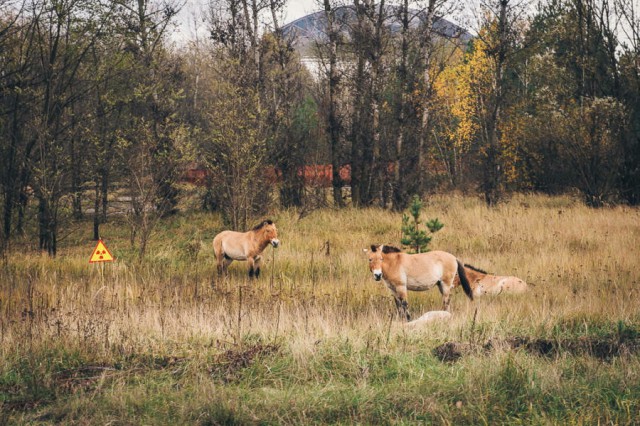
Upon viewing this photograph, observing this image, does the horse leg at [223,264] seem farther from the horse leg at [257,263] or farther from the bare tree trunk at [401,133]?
the bare tree trunk at [401,133]

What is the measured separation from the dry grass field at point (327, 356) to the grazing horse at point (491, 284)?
316mm

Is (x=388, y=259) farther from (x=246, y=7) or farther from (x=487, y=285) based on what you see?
(x=246, y=7)

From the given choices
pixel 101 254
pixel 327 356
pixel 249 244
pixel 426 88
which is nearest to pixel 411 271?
pixel 327 356

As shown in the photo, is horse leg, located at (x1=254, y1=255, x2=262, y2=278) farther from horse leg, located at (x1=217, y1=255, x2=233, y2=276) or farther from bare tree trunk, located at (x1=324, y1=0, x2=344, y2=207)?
bare tree trunk, located at (x1=324, y1=0, x2=344, y2=207)

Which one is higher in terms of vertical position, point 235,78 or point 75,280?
point 235,78

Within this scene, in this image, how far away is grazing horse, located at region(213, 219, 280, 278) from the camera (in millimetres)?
11641

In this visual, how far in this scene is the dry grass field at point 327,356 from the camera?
5.05m

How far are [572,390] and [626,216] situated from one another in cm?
1319

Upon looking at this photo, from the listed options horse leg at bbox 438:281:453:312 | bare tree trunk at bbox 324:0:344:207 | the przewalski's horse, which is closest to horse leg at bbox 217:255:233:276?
the przewalski's horse

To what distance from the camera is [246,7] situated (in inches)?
992

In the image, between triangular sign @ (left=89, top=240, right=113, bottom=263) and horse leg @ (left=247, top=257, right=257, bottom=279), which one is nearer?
triangular sign @ (left=89, top=240, right=113, bottom=263)

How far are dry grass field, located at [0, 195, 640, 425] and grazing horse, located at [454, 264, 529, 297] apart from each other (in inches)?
12.4

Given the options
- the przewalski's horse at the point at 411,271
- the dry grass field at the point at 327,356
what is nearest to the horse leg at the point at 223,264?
the dry grass field at the point at 327,356

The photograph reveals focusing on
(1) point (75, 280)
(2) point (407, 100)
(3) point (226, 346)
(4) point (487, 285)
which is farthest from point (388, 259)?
(2) point (407, 100)
